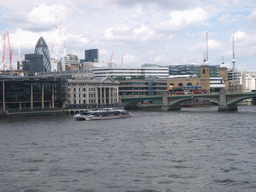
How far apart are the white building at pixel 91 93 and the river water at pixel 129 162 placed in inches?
2889

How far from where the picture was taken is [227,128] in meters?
80.0

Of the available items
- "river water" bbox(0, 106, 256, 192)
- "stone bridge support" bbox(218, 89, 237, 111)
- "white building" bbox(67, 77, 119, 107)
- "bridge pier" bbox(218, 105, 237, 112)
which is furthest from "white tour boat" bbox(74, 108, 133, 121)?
"stone bridge support" bbox(218, 89, 237, 111)

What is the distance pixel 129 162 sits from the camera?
46562 mm

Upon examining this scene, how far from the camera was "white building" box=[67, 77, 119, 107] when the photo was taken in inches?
5743

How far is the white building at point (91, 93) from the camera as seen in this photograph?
146 meters

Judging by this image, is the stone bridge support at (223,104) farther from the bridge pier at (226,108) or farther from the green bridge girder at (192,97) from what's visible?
the green bridge girder at (192,97)

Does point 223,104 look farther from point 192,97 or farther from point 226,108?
point 192,97

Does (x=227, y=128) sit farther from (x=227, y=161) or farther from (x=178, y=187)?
(x=178, y=187)

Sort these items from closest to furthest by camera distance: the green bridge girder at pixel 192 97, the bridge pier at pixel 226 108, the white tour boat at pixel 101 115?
the white tour boat at pixel 101 115 → the green bridge girder at pixel 192 97 → the bridge pier at pixel 226 108

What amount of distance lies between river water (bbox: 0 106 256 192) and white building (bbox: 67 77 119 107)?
73.4 m

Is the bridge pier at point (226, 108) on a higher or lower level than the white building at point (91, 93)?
lower

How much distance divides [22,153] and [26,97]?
81453 millimetres

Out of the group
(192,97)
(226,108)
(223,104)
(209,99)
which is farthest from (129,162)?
(209,99)

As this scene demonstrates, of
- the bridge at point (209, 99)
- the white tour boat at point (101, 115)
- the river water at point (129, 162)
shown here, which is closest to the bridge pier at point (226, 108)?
the bridge at point (209, 99)
